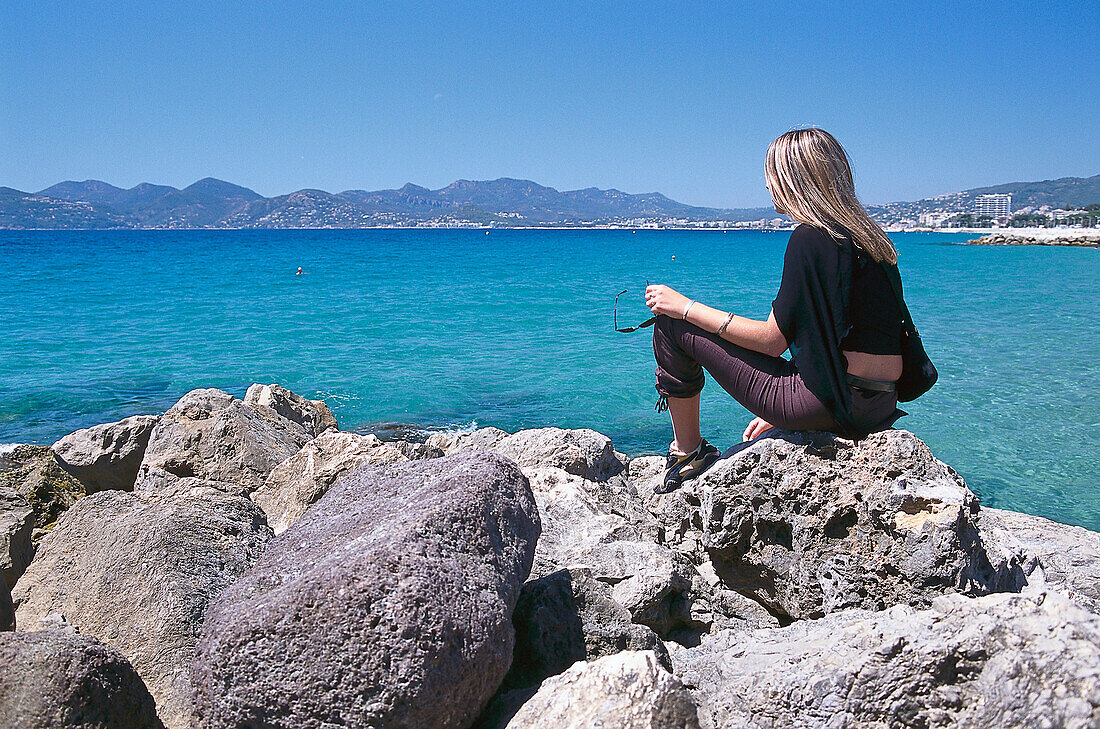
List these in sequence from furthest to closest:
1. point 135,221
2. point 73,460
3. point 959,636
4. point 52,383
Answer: point 135,221
point 52,383
point 73,460
point 959,636

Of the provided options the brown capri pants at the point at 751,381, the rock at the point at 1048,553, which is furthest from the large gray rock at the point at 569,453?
the rock at the point at 1048,553

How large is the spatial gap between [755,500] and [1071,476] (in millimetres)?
7076

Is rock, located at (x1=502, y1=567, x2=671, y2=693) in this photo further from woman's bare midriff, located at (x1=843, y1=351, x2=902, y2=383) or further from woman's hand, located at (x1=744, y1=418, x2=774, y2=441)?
woman's bare midriff, located at (x1=843, y1=351, x2=902, y2=383)

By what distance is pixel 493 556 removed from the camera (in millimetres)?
2752

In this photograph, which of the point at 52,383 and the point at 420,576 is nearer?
the point at 420,576

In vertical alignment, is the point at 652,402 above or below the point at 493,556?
below

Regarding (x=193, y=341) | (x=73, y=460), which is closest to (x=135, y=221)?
(x=193, y=341)

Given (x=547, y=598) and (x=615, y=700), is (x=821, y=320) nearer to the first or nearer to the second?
(x=547, y=598)

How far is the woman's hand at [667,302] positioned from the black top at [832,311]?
19.2 inches

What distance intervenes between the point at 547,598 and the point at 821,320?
1731mm

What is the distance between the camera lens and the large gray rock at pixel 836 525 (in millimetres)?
3082

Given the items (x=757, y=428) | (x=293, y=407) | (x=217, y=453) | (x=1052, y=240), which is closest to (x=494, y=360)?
(x=293, y=407)

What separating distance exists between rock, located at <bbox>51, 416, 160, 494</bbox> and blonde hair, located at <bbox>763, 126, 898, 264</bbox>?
5.53 metres

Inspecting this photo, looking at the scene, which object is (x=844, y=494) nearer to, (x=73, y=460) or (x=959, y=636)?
(x=959, y=636)
